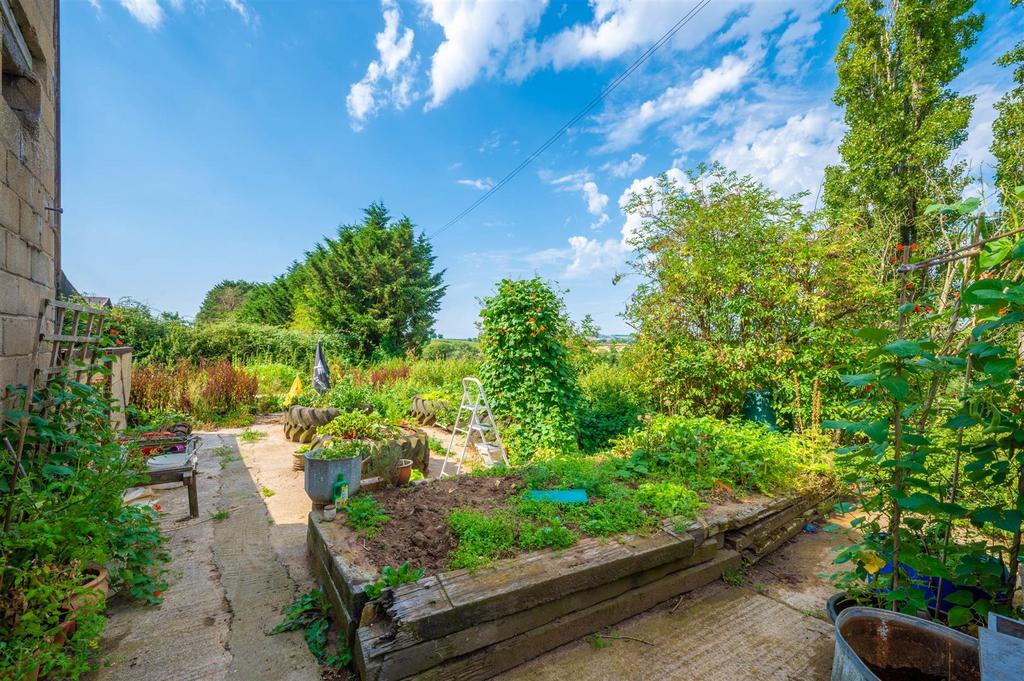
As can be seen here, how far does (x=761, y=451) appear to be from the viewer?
136 inches

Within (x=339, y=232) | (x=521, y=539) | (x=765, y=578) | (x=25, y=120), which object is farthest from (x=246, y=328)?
(x=765, y=578)

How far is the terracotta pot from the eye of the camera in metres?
1.78

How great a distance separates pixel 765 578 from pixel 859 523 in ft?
4.05

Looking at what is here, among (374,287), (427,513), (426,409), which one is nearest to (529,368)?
(427,513)

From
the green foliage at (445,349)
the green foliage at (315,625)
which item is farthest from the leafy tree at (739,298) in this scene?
the green foliage at (445,349)

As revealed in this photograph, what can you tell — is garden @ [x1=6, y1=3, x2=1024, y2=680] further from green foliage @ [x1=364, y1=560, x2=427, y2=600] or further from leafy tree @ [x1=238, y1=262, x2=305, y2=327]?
leafy tree @ [x1=238, y1=262, x2=305, y2=327]

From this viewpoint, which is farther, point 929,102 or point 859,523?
point 929,102

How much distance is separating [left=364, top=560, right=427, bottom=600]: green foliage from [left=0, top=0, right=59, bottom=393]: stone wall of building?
85.7 inches

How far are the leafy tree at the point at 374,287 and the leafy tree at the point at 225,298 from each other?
1418 cm

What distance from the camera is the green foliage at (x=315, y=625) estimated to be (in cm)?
191

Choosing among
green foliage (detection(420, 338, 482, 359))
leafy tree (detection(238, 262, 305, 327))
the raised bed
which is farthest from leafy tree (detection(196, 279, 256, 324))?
the raised bed

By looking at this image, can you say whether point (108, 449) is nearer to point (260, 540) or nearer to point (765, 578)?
point (260, 540)

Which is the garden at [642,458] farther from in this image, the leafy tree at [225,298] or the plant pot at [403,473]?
the leafy tree at [225,298]

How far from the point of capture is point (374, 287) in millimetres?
16641
